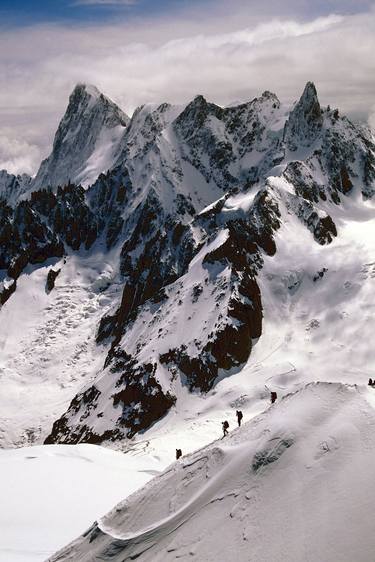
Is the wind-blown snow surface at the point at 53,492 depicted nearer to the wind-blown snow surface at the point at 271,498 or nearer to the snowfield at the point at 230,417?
the snowfield at the point at 230,417

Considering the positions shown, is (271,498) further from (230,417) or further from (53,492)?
(230,417)

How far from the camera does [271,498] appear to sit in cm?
1546

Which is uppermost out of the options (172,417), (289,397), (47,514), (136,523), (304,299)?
(289,397)

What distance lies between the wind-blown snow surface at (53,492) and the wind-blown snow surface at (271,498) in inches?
232

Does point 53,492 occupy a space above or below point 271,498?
below

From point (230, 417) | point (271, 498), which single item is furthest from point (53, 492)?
point (230, 417)

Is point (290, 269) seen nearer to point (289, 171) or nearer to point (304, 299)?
point (304, 299)

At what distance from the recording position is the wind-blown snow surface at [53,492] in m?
24.6

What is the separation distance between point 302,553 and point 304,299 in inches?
5564

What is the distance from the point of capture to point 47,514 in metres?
26.9

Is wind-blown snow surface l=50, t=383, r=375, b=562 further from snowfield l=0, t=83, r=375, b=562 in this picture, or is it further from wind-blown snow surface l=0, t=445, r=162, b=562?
wind-blown snow surface l=0, t=445, r=162, b=562

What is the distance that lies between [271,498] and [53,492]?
16.6m

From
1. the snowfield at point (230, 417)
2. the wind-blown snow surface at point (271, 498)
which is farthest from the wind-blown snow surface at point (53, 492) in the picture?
the wind-blown snow surface at point (271, 498)

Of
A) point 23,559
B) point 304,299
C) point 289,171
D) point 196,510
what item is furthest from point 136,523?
point 289,171
